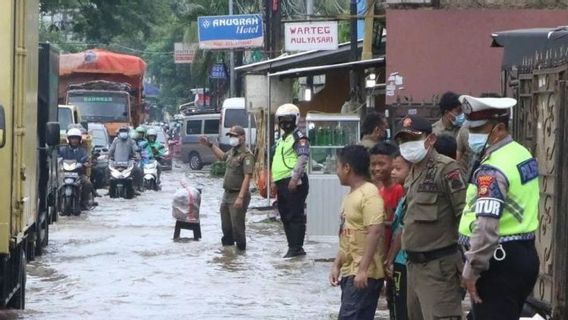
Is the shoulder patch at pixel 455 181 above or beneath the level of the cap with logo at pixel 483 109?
beneath

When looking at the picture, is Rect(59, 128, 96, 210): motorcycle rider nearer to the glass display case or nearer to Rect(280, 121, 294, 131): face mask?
the glass display case

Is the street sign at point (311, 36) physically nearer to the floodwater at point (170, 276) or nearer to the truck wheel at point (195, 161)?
the floodwater at point (170, 276)

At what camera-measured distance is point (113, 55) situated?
40375 mm

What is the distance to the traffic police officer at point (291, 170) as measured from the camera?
15.8 m

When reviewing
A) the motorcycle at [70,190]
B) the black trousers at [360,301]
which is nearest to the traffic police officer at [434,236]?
the black trousers at [360,301]

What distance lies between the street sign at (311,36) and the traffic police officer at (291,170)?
6.40 meters

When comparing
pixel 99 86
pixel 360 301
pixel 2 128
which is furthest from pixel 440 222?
pixel 99 86

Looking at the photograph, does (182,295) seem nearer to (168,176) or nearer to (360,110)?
(360,110)

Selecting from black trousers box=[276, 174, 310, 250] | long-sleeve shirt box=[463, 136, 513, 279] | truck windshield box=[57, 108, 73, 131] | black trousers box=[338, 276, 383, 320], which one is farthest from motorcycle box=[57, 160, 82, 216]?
long-sleeve shirt box=[463, 136, 513, 279]

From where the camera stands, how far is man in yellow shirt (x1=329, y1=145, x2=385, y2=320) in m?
8.30

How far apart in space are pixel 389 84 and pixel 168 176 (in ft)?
90.9

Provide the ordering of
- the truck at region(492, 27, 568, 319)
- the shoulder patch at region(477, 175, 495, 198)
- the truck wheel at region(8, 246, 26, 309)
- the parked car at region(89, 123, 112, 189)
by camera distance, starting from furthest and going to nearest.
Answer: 1. the parked car at region(89, 123, 112, 189)
2. the truck wheel at region(8, 246, 26, 309)
3. the truck at region(492, 27, 568, 319)
4. the shoulder patch at region(477, 175, 495, 198)

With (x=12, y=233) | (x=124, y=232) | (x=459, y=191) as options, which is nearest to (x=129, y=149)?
(x=124, y=232)

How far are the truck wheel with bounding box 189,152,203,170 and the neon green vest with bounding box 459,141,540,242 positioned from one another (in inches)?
1730
